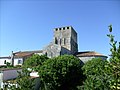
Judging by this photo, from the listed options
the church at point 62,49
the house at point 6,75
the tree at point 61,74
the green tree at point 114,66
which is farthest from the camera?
the church at point 62,49

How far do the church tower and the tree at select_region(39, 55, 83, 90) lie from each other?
17.5m

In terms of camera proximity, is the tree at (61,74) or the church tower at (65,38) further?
the church tower at (65,38)

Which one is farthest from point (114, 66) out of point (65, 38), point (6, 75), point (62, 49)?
point (65, 38)

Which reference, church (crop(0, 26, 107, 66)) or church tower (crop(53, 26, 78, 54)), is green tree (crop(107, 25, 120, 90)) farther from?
church tower (crop(53, 26, 78, 54))

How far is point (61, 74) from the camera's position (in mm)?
36531

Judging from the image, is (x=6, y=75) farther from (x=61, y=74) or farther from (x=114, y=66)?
(x=114, y=66)

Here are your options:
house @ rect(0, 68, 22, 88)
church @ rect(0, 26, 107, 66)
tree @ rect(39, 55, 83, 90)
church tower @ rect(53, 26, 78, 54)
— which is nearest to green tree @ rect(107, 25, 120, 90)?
house @ rect(0, 68, 22, 88)

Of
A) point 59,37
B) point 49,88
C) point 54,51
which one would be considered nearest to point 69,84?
point 49,88

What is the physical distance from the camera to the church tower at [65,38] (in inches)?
2370

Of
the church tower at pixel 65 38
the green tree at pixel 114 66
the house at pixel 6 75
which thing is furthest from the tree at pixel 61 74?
the green tree at pixel 114 66

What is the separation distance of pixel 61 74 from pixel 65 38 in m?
25.7

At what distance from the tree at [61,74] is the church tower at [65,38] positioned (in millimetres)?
17478

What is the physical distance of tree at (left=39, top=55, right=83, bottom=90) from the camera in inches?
1371

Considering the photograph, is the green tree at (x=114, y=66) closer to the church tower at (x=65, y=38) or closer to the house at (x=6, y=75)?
the house at (x=6, y=75)
